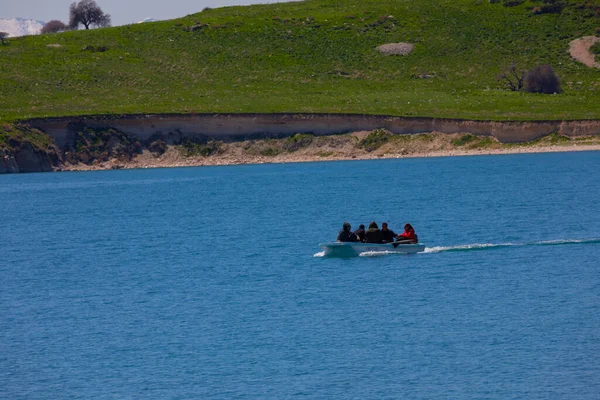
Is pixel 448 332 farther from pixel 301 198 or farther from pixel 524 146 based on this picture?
pixel 524 146

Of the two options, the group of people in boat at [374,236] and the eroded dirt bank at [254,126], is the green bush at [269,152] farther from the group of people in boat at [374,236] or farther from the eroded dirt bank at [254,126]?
the group of people in boat at [374,236]

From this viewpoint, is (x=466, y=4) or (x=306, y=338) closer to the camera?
(x=306, y=338)

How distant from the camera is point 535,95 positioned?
347ft

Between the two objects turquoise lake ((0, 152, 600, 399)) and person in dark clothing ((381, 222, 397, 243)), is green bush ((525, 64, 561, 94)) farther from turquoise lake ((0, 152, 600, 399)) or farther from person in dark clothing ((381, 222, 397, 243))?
person in dark clothing ((381, 222, 397, 243))

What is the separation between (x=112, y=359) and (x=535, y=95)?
86578mm

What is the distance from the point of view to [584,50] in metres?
118

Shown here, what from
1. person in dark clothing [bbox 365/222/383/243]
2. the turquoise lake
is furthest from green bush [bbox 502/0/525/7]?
person in dark clothing [bbox 365/222/383/243]

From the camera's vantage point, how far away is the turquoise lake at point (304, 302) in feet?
74.4

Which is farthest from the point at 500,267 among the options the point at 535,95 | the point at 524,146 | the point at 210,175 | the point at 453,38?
the point at 453,38

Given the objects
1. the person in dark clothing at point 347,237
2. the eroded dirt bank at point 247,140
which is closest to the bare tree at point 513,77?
the eroded dirt bank at point 247,140

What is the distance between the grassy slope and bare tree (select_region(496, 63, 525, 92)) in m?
0.99

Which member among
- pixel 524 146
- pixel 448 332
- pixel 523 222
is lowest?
pixel 524 146

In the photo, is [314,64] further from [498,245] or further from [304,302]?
[304,302]

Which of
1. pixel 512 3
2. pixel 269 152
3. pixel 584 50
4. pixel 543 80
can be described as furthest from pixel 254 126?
pixel 512 3
